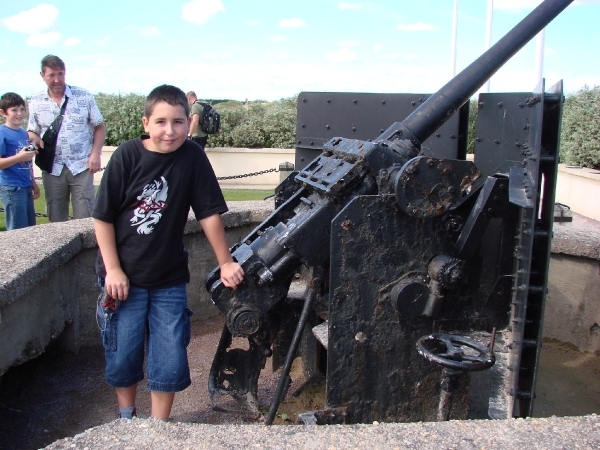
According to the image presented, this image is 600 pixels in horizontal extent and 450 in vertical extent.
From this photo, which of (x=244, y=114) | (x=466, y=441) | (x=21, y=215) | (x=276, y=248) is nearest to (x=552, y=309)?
(x=276, y=248)

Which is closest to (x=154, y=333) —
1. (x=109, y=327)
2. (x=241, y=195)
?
(x=109, y=327)

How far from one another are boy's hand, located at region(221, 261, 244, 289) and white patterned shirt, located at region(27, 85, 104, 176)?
299cm

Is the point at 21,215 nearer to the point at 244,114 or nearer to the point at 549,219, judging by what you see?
the point at 549,219

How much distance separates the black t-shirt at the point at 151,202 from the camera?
2662 mm

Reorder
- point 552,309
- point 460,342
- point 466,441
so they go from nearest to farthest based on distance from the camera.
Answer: point 466,441 < point 460,342 < point 552,309

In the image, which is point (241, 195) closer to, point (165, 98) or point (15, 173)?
point (15, 173)

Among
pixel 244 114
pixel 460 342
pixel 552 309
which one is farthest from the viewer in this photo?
pixel 244 114

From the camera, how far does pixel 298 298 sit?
11.4 ft

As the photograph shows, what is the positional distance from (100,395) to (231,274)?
1391mm

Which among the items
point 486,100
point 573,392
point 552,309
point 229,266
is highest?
point 486,100

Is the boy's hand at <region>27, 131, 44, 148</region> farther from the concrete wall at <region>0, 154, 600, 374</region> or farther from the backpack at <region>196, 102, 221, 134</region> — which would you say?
the backpack at <region>196, 102, 221, 134</region>

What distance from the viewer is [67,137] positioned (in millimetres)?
5246

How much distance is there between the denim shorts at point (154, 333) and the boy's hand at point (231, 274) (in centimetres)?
21

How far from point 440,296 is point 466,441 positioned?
1.19 meters
